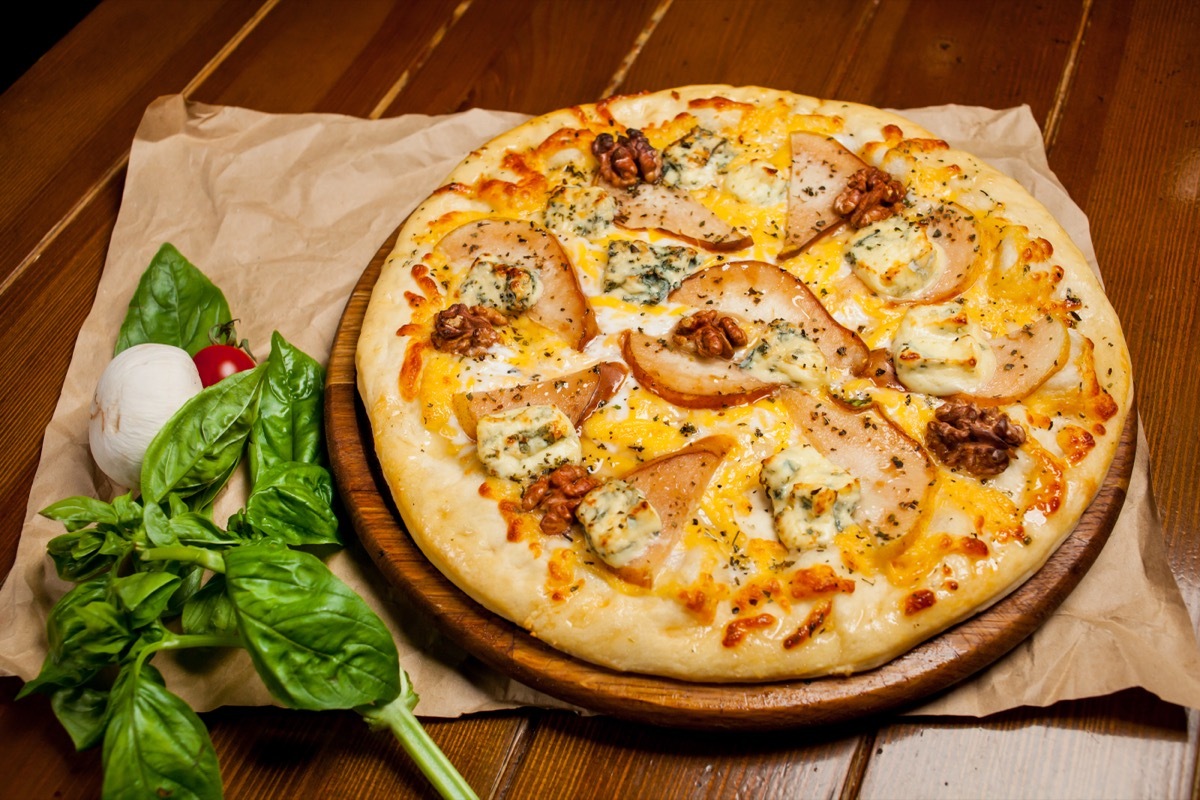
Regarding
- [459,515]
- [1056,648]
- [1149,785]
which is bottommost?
[1149,785]

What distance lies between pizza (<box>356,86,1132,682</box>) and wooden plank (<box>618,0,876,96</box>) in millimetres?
970

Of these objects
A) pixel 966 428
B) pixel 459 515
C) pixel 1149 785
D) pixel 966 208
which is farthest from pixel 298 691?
pixel 966 208

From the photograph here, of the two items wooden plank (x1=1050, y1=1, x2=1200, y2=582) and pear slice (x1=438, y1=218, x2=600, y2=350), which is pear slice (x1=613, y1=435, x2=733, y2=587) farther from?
wooden plank (x1=1050, y1=1, x2=1200, y2=582)

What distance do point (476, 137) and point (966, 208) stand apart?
2059 mm

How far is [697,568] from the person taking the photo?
2.72 meters

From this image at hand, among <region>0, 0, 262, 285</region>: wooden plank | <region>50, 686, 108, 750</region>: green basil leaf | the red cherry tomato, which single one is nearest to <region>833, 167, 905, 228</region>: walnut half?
the red cherry tomato

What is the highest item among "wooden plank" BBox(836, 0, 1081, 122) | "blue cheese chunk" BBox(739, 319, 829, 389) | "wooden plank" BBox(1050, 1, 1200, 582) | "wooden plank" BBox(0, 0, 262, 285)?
"wooden plank" BBox(0, 0, 262, 285)

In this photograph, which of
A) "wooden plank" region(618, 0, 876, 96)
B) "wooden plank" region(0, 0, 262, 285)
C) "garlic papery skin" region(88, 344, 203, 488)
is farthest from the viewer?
"wooden plank" region(618, 0, 876, 96)

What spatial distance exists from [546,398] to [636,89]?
2141mm

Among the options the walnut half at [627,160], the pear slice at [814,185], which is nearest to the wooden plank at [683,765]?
the pear slice at [814,185]

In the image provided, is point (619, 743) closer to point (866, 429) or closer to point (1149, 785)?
point (866, 429)

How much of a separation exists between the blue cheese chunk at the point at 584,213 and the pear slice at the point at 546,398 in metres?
0.60

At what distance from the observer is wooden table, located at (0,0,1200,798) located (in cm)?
275

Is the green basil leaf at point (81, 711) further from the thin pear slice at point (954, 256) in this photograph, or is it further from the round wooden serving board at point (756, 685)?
the thin pear slice at point (954, 256)
